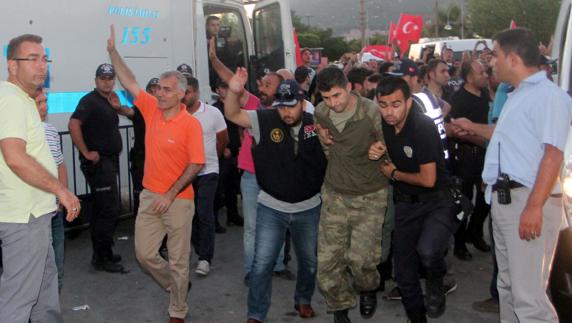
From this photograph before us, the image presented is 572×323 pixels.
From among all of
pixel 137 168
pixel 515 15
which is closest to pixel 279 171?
pixel 137 168

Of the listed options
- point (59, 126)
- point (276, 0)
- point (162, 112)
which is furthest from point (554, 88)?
point (276, 0)

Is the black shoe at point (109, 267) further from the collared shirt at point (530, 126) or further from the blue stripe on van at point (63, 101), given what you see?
the collared shirt at point (530, 126)

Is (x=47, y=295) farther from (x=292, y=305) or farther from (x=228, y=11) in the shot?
(x=228, y=11)

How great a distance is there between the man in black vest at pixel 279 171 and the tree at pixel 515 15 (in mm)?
53619

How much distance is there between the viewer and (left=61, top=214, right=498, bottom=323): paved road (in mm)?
5906

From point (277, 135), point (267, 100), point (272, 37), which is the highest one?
point (272, 37)

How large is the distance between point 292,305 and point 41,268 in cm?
236

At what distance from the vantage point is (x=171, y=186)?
218 inches

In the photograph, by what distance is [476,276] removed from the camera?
23.0 ft

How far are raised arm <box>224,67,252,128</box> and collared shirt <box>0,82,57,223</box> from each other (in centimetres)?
132

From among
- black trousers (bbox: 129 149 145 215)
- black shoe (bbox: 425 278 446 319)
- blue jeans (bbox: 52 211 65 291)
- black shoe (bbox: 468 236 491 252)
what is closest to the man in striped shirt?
blue jeans (bbox: 52 211 65 291)

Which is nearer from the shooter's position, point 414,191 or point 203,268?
point 414,191

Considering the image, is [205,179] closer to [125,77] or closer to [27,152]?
[125,77]

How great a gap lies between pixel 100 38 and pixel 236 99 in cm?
328
